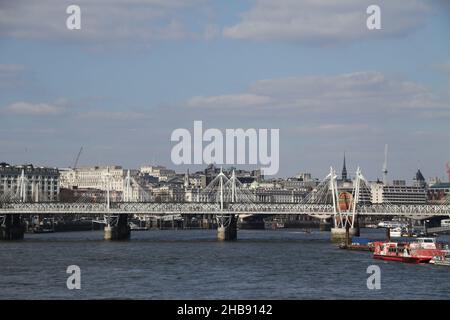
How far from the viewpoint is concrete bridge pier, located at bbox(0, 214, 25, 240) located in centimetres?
9862

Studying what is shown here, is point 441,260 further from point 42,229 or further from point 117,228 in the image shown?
point 42,229

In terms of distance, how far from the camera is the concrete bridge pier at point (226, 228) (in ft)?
309

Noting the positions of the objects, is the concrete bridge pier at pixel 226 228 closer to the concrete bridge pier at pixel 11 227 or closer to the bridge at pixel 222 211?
the bridge at pixel 222 211

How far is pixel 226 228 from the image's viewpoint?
9481 centimetres

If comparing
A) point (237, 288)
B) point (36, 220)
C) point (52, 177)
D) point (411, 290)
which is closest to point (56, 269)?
point (237, 288)

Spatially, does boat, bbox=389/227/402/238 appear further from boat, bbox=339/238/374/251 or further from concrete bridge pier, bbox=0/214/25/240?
concrete bridge pier, bbox=0/214/25/240

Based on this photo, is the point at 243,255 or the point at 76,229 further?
the point at 76,229

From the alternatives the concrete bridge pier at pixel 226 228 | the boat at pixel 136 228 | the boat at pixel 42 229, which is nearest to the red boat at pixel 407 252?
the concrete bridge pier at pixel 226 228

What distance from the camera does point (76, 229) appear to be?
15350 centimetres

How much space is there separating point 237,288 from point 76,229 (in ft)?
368

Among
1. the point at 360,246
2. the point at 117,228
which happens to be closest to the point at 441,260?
the point at 360,246

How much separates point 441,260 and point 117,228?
45.3 meters
